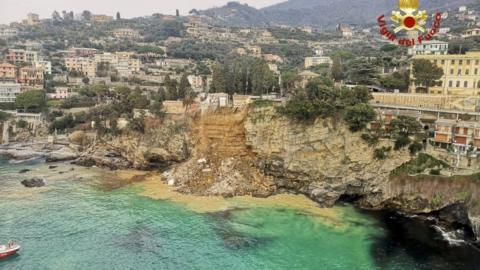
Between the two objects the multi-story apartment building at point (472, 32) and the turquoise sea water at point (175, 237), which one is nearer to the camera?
the turquoise sea water at point (175, 237)

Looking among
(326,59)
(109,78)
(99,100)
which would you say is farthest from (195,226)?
(326,59)

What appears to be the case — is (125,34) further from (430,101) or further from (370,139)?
(370,139)

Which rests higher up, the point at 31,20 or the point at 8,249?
the point at 31,20

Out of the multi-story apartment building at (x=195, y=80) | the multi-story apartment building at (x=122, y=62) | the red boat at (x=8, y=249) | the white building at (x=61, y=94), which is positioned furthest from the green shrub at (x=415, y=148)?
the multi-story apartment building at (x=122, y=62)

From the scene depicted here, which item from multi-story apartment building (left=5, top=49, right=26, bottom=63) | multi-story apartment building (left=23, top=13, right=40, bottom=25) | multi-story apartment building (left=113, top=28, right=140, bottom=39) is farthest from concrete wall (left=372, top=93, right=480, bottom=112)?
multi-story apartment building (left=23, top=13, right=40, bottom=25)

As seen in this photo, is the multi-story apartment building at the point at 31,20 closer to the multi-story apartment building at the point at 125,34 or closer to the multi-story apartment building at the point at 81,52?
the multi-story apartment building at the point at 125,34

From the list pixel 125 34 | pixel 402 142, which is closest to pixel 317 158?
pixel 402 142

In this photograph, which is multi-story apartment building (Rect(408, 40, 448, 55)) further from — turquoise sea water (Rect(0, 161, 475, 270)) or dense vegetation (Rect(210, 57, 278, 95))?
turquoise sea water (Rect(0, 161, 475, 270))
